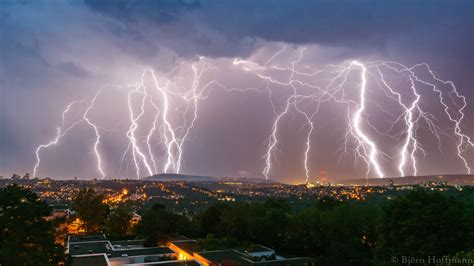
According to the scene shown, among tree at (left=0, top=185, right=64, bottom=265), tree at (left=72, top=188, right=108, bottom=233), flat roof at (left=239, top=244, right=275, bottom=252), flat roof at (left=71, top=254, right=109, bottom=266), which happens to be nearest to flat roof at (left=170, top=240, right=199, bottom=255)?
flat roof at (left=239, top=244, right=275, bottom=252)

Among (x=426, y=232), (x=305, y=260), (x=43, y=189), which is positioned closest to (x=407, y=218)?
(x=426, y=232)

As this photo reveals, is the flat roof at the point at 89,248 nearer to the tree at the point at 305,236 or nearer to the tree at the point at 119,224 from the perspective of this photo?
the tree at the point at 119,224

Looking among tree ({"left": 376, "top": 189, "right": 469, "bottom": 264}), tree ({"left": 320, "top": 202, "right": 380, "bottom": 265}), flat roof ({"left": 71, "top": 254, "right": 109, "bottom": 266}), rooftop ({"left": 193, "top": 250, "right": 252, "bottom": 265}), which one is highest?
tree ({"left": 376, "top": 189, "right": 469, "bottom": 264})

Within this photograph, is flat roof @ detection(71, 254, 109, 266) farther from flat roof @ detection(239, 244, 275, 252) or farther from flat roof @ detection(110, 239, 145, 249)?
flat roof @ detection(239, 244, 275, 252)

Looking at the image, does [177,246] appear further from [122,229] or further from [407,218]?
[407,218]

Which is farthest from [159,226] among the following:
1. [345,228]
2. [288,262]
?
[345,228]

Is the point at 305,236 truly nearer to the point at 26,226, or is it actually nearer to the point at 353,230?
the point at 353,230
